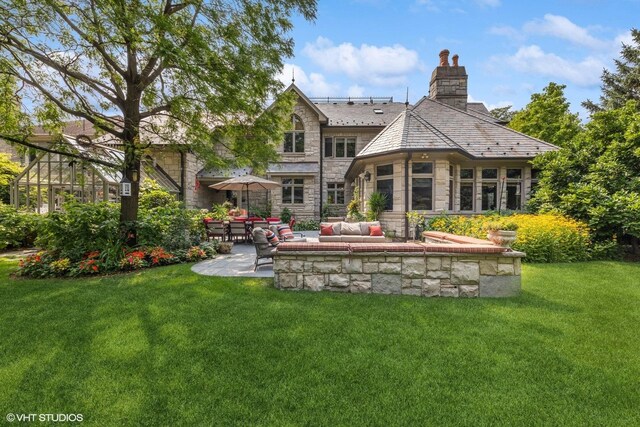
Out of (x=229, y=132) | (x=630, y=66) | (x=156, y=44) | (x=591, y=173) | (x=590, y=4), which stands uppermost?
(x=630, y=66)

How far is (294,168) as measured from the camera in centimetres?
1781

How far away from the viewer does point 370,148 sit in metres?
13.1

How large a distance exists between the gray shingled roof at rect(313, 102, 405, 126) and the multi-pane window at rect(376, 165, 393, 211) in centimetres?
667

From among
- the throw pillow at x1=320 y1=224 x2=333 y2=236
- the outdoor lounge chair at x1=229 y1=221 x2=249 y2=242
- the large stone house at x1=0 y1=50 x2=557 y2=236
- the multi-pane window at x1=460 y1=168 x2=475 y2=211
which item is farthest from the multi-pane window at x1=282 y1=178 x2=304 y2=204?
the multi-pane window at x1=460 y1=168 x2=475 y2=211

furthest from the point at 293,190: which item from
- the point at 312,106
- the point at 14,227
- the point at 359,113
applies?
the point at 14,227

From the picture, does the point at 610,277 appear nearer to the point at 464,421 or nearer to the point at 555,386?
the point at 555,386

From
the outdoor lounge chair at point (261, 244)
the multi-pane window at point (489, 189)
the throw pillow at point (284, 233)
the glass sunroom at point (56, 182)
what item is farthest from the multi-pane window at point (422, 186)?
the glass sunroom at point (56, 182)

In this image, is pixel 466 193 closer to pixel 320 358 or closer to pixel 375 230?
pixel 375 230

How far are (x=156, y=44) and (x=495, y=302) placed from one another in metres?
8.05

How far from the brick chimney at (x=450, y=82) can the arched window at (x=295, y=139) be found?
8.85m

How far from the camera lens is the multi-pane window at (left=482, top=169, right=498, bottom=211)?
13648 mm

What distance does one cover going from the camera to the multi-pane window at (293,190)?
17.9 m

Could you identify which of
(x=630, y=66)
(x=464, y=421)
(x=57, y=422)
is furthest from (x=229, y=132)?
(x=630, y=66)

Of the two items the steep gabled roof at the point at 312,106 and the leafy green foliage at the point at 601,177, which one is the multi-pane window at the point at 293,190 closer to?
the steep gabled roof at the point at 312,106
